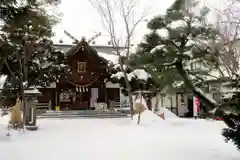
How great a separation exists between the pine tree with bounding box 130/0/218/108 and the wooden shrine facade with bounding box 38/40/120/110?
1493 centimetres

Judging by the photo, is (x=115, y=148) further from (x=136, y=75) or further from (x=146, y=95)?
(x=136, y=75)

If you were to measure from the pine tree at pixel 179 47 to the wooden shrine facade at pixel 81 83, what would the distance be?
14.9m

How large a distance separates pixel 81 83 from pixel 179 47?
17.4 meters

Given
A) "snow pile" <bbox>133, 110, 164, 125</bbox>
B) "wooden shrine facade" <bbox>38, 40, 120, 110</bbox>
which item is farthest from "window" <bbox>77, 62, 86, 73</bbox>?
"snow pile" <bbox>133, 110, 164, 125</bbox>

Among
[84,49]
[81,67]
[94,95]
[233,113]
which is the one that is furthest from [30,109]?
[94,95]

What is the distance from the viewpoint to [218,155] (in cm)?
812

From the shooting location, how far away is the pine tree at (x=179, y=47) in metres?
9.61

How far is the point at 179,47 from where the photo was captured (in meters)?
9.77

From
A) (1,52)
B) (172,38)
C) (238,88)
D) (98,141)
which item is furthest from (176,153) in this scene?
(1,52)

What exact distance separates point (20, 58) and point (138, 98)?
25.9 feet

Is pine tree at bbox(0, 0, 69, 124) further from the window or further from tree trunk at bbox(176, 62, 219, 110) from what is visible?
tree trunk at bbox(176, 62, 219, 110)

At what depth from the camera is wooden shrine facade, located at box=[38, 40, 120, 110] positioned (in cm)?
2588

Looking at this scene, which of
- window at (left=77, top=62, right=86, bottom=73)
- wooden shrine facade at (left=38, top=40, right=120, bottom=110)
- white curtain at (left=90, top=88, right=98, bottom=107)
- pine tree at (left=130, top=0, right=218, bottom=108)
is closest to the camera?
pine tree at (left=130, top=0, right=218, bottom=108)

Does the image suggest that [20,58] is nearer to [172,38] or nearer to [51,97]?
[172,38]
